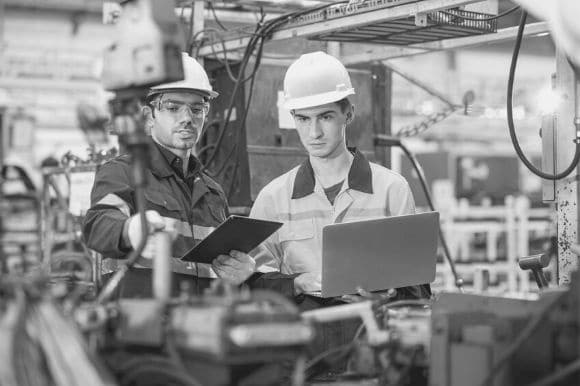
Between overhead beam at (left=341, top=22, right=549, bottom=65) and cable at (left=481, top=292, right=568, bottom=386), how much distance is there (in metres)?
2.33

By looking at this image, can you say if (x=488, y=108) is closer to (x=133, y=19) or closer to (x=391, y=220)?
(x=391, y=220)

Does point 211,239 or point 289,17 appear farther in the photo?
point 289,17

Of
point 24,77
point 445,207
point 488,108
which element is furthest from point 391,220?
point 24,77

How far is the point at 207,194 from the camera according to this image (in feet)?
11.3

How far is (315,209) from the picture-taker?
140 inches

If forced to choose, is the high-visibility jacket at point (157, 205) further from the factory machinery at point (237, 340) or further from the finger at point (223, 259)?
the factory machinery at point (237, 340)

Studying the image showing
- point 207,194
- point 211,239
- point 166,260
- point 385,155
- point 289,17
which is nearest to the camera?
point 166,260

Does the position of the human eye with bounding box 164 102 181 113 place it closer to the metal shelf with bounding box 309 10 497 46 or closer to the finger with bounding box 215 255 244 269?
the finger with bounding box 215 255 244 269

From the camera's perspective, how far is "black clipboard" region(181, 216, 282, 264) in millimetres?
2729

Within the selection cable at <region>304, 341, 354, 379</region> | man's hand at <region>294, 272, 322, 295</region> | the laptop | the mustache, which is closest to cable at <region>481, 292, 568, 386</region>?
cable at <region>304, 341, 354, 379</region>

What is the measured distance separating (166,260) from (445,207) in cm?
839

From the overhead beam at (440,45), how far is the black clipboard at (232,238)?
1860mm

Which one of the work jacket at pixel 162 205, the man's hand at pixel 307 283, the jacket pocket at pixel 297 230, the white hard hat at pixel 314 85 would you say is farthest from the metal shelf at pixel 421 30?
the man's hand at pixel 307 283

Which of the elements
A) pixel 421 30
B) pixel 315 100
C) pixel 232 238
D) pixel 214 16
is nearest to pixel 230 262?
pixel 232 238
